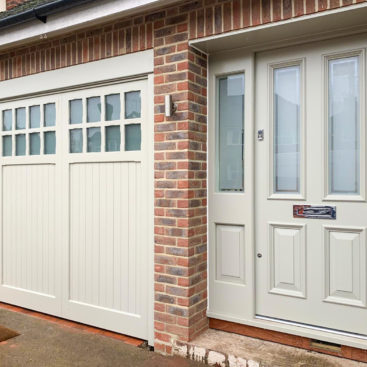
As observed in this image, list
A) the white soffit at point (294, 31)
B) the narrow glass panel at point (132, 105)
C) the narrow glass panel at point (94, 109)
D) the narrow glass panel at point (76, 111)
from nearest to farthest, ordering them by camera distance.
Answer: the white soffit at point (294, 31)
the narrow glass panel at point (132, 105)
the narrow glass panel at point (94, 109)
the narrow glass panel at point (76, 111)

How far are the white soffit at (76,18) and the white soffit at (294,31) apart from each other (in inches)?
20.6

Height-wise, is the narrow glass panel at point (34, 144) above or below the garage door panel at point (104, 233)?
above

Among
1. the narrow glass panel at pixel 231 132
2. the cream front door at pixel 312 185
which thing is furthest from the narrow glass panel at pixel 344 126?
the narrow glass panel at pixel 231 132

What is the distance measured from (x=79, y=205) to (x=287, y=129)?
217 centimetres

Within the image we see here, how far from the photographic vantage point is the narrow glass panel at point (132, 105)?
367 cm

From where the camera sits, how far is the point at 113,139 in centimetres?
383

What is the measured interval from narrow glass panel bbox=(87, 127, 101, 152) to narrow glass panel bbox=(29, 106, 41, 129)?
2.60ft

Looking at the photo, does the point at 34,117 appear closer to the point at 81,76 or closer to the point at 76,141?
the point at 76,141

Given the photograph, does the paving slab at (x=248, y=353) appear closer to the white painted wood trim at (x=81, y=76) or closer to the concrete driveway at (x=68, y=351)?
the concrete driveway at (x=68, y=351)

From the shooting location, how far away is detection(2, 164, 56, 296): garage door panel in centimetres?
431

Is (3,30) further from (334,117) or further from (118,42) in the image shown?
(334,117)

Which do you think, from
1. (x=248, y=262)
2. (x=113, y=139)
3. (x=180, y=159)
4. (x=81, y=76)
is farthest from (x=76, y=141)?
(x=248, y=262)

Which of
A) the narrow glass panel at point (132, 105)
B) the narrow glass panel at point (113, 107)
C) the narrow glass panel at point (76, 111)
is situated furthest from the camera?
the narrow glass panel at point (76, 111)

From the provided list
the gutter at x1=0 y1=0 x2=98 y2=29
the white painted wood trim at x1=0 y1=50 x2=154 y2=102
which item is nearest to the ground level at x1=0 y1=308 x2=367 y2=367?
the white painted wood trim at x1=0 y1=50 x2=154 y2=102
